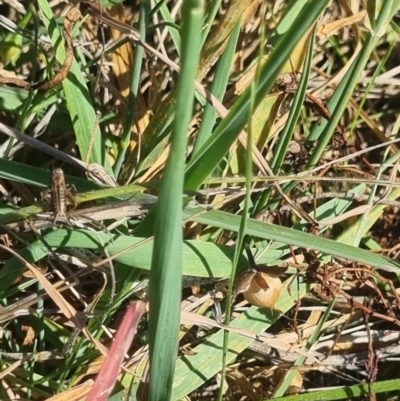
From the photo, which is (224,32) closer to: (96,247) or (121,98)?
(121,98)

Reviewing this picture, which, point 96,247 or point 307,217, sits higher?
point 307,217

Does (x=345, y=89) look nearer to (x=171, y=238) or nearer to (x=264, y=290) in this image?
(x=264, y=290)

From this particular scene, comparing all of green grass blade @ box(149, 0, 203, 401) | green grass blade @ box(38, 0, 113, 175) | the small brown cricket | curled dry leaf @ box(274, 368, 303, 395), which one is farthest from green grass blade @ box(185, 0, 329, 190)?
curled dry leaf @ box(274, 368, 303, 395)

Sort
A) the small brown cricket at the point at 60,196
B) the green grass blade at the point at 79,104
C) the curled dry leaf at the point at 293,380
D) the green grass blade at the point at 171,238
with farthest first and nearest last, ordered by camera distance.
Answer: the curled dry leaf at the point at 293,380
the green grass blade at the point at 79,104
the small brown cricket at the point at 60,196
the green grass blade at the point at 171,238

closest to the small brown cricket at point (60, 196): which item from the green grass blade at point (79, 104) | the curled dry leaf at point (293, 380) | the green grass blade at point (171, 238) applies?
the green grass blade at point (79, 104)

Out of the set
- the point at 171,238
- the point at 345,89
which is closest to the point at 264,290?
the point at 345,89

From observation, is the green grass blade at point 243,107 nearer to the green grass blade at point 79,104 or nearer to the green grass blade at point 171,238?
the green grass blade at point 171,238

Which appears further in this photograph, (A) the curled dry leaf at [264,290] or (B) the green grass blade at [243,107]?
(A) the curled dry leaf at [264,290]

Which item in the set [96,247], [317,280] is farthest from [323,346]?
[96,247]

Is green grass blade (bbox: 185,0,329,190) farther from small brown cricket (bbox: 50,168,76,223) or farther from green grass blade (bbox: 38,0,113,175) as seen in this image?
green grass blade (bbox: 38,0,113,175)
